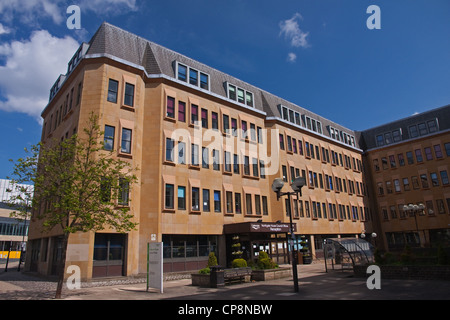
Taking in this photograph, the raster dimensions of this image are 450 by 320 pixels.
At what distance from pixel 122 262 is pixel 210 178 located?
1101 cm

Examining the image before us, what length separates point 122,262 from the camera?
23.1 meters

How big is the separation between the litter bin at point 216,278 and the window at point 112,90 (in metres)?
16.1

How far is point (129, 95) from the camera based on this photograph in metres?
26.6

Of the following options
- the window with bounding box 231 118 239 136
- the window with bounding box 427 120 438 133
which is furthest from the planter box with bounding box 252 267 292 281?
the window with bounding box 427 120 438 133

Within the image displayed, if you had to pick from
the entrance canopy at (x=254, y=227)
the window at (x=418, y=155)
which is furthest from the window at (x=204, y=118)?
the window at (x=418, y=155)

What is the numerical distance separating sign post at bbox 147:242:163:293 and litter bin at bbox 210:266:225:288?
2966 millimetres

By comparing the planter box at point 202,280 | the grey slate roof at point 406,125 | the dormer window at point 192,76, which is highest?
the grey slate roof at point 406,125

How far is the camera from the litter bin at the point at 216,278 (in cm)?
1723

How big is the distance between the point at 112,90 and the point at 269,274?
1870cm

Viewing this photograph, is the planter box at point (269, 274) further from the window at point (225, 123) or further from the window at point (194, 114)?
the window at point (225, 123)

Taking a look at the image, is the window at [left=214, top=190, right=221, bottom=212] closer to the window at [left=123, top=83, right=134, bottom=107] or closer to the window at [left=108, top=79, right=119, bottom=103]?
the window at [left=123, top=83, right=134, bottom=107]

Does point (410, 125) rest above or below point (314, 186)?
above
